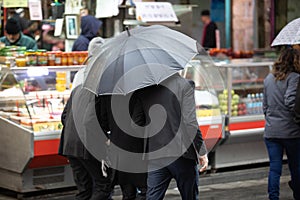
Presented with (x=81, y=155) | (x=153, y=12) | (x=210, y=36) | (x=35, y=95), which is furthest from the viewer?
(x=210, y=36)

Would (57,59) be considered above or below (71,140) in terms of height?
above

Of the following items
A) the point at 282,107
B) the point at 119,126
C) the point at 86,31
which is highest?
the point at 86,31

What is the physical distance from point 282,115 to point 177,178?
191 centimetres

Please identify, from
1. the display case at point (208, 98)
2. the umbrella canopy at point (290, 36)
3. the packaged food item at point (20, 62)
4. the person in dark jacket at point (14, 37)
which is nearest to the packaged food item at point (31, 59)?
the packaged food item at point (20, 62)

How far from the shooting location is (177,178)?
5.92 meters

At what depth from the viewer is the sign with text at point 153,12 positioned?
10039mm

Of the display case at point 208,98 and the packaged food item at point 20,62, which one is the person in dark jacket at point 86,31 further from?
the packaged food item at point 20,62

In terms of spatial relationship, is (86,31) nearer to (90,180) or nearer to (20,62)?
(20,62)

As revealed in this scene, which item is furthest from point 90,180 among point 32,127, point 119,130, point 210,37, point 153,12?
point 210,37

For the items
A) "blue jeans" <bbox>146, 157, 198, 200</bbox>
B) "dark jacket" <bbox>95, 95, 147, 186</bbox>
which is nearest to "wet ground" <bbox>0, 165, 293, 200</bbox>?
"dark jacket" <bbox>95, 95, 147, 186</bbox>

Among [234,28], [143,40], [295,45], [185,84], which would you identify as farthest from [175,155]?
[234,28]

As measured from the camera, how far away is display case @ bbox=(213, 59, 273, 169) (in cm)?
942

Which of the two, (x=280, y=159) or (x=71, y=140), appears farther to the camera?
(x=280, y=159)

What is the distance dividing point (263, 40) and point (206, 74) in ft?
20.9
